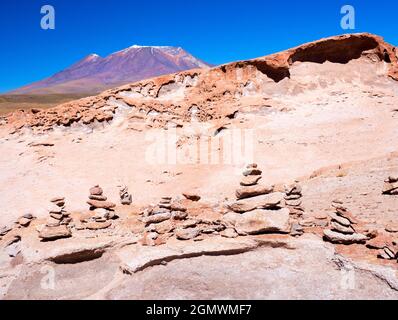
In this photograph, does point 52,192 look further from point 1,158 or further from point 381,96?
point 381,96

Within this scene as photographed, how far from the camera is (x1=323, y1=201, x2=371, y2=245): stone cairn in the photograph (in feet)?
25.0

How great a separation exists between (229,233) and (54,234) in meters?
3.72

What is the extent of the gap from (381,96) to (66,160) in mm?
17442

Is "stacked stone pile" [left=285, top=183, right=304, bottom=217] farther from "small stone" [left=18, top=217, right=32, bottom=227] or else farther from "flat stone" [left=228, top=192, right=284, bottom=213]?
"small stone" [left=18, top=217, right=32, bottom=227]

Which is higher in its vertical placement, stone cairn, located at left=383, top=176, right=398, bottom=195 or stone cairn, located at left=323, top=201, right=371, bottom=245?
stone cairn, located at left=383, top=176, right=398, bottom=195

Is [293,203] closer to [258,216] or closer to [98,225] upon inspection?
[258,216]

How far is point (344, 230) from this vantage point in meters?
7.79

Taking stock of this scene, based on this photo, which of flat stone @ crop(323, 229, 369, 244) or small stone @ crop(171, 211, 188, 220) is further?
small stone @ crop(171, 211, 188, 220)

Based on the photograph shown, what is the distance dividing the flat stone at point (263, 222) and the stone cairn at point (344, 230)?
0.82m

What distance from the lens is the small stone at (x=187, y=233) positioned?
8.11 meters

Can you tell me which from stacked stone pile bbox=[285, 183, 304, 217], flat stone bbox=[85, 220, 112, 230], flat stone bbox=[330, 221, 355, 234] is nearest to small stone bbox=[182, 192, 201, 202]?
stacked stone pile bbox=[285, 183, 304, 217]

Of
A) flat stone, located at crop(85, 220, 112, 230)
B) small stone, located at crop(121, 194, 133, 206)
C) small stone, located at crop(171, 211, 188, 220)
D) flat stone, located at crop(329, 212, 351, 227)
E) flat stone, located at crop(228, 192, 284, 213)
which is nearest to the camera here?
flat stone, located at crop(329, 212, 351, 227)

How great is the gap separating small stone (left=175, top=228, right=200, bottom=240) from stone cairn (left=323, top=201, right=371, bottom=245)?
2.51 metres

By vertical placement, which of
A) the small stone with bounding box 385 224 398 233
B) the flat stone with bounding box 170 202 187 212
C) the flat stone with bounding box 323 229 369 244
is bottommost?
the flat stone with bounding box 323 229 369 244
